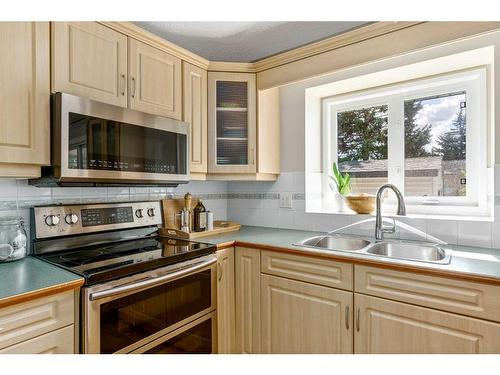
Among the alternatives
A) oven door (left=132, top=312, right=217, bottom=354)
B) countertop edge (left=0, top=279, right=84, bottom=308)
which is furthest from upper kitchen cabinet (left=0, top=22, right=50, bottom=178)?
oven door (left=132, top=312, right=217, bottom=354)

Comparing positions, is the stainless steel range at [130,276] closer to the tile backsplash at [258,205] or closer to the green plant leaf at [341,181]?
the tile backsplash at [258,205]

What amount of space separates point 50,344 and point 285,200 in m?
1.72

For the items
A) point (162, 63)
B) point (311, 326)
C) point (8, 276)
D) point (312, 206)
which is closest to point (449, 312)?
point (311, 326)

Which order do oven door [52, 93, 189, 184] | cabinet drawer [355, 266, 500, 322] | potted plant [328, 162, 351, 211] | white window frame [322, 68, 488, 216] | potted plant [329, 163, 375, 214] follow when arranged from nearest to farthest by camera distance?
cabinet drawer [355, 266, 500, 322], oven door [52, 93, 189, 184], white window frame [322, 68, 488, 216], potted plant [329, 163, 375, 214], potted plant [328, 162, 351, 211]

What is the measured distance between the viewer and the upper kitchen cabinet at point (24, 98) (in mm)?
1275

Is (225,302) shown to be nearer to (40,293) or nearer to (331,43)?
(40,293)

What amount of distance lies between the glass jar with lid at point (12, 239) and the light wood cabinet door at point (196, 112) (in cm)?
98

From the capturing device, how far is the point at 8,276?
1.21 meters

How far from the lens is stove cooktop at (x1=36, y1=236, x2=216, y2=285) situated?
1.28 meters

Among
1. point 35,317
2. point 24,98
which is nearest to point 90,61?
point 24,98

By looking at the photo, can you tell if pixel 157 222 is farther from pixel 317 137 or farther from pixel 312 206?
pixel 317 137

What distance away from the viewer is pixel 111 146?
1.57m

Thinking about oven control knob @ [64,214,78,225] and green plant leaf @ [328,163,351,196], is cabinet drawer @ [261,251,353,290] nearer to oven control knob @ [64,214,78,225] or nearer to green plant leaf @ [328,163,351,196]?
green plant leaf @ [328,163,351,196]

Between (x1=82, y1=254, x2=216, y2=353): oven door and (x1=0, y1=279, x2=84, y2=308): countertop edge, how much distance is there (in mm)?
61
